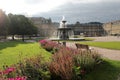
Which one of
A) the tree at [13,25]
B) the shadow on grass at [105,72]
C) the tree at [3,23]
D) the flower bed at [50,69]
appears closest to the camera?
the flower bed at [50,69]

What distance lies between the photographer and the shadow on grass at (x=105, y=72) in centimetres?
1343

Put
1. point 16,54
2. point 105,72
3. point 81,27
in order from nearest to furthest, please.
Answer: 1. point 105,72
2. point 16,54
3. point 81,27

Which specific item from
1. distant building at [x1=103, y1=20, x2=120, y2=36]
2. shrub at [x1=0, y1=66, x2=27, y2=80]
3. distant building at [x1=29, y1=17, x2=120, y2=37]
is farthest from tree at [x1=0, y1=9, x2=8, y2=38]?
distant building at [x1=103, y1=20, x2=120, y2=36]

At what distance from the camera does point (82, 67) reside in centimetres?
1405

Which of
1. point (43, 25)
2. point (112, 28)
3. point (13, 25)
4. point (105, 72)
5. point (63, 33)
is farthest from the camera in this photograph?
point (112, 28)

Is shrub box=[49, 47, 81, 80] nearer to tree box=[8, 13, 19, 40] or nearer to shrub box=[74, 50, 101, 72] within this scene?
shrub box=[74, 50, 101, 72]

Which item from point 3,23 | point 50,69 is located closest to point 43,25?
point 3,23

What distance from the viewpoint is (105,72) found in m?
14.6

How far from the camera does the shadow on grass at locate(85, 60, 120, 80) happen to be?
13.4 m

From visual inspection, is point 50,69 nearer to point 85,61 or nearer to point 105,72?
point 85,61

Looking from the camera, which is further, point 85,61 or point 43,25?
point 43,25

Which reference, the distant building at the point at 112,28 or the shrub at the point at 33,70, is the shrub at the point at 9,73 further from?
the distant building at the point at 112,28

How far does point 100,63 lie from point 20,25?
7472 cm

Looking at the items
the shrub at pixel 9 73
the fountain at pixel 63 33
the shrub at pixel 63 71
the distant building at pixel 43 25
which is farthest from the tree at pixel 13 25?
the distant building at pixel 43 25
